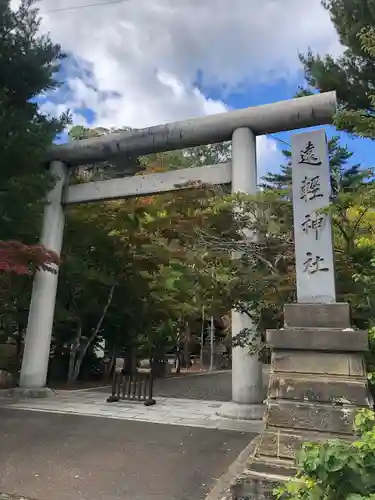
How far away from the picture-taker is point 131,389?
9.23 m

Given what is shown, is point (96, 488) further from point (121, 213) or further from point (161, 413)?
point (121, 213)

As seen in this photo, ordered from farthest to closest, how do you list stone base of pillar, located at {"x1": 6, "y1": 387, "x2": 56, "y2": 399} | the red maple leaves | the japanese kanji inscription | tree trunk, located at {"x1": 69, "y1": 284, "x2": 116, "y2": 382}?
tree trunk, located at {"x1": 69, "y1": 284, "x2": 116, "y2": 382}, stone base of pillar, located at {"x1": 6, "y1": 387, "x2": 56, "y2": 399}, the red maple leaves, the japanese kanji inscription

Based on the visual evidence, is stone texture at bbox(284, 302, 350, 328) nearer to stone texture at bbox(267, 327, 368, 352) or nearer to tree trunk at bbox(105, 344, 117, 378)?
stone texture at bbox(267, 327, 368, 352)

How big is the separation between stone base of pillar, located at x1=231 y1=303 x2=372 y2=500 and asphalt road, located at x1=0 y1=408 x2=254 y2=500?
2.56ft

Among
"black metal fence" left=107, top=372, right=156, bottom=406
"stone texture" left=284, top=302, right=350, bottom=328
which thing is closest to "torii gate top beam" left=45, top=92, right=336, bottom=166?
"stone texture" left=284, top=302, right=350, bottom=328

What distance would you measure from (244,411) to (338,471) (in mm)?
5525

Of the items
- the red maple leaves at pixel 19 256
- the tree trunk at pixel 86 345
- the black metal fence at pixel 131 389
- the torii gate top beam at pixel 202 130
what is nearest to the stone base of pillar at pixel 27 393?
the black metal fence at pixel 131 389

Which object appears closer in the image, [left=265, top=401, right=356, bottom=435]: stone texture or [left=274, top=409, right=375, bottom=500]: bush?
[left=274, top=409, right=375, bottom=500]: bush

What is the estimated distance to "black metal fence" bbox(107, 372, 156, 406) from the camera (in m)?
8.99

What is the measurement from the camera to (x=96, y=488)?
4.04m

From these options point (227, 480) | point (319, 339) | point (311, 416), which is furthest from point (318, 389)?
point (227, 480)

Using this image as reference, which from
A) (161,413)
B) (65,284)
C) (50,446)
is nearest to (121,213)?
(65,284)

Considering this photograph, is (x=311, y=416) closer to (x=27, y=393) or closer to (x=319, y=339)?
(x=319, y=339)

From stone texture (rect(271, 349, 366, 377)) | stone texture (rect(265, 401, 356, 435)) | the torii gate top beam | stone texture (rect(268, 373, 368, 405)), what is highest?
the torii gate top beam
